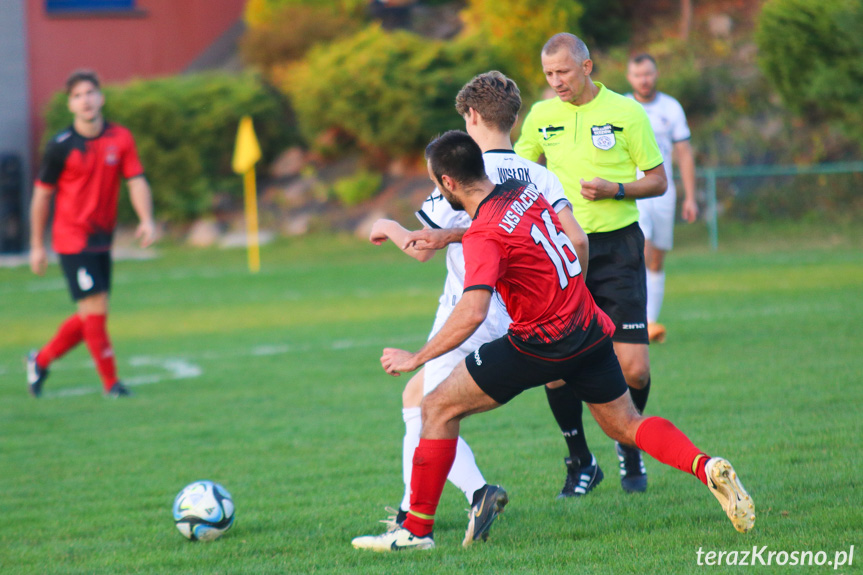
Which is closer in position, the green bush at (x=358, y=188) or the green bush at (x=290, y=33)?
the green bush at (x=358, y=188)

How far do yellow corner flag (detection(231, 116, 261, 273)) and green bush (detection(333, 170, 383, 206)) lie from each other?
2.44 meters

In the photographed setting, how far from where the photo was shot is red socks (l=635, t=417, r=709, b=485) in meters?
3.88

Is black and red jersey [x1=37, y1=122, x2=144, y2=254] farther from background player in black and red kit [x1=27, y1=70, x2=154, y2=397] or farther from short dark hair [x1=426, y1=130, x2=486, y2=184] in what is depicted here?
short dark hair [x1=426, y1=130, x2=486, y2=184]

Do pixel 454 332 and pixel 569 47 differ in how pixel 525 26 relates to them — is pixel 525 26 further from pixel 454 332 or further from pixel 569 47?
pixel 454 332

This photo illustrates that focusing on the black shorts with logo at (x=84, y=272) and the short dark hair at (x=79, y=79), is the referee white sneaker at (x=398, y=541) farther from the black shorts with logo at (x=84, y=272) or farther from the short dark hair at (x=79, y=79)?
the short dark hair at (x=79, y=79)

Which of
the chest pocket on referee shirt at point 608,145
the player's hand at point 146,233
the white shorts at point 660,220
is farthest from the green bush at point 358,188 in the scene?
the chest pocket on referee shirt at point 608,145

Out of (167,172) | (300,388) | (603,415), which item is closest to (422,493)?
(603,415)

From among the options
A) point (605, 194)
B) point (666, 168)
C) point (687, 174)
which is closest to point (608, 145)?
point (605, 194)

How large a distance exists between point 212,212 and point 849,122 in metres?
17.4

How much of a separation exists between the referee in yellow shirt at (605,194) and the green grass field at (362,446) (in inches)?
10.7

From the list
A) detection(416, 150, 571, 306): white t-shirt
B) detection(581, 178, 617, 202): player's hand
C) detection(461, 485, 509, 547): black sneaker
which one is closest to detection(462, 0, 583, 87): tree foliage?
detection(581, 178, 617, 202): player's hand

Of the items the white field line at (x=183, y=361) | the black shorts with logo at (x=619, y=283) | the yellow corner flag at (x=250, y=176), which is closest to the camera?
the black shorts with logo at (x=619, y=283)

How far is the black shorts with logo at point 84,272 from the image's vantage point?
816 centimetres

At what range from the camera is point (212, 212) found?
95.1 feet
